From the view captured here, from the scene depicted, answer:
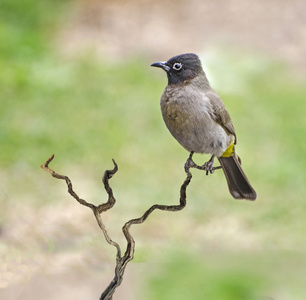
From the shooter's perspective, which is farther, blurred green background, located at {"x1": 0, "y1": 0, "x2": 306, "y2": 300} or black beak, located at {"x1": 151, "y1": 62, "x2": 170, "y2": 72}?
blurred green background, located at {"x1": 0, "y1": 0, "x2": 306, "y2": 300}

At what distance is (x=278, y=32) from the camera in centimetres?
731

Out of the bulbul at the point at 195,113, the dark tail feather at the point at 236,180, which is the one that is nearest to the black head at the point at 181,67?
the bulbul at the point at 195,113

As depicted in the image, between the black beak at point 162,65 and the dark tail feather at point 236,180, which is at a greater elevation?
the dark tail feather at point 236,180

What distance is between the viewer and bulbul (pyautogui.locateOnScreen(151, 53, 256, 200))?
160cm

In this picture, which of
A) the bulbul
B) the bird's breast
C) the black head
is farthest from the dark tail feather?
the black head

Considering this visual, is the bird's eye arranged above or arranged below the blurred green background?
below

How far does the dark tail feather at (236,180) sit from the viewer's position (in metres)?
1.74

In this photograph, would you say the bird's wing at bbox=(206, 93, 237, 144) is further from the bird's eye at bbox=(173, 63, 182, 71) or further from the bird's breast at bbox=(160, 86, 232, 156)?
the bird's eye at bbox=(173, 63, 182, 71)

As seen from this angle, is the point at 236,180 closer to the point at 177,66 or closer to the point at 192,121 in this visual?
the point at 192,121

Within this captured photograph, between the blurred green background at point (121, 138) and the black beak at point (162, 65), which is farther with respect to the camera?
the blurred green background at point (121, 138)

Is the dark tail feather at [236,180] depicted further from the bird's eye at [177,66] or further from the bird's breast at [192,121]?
the bird's eye at [177,66]

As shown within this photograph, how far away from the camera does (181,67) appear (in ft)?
5.21

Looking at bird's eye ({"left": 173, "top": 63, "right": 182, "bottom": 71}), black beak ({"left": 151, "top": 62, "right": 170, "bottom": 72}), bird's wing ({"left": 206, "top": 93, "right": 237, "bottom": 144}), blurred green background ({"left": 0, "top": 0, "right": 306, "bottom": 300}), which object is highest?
blurred green background ({"left": 0, "top": 0, "right": 306, "bottom": 300})

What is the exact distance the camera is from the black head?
1.56 m
